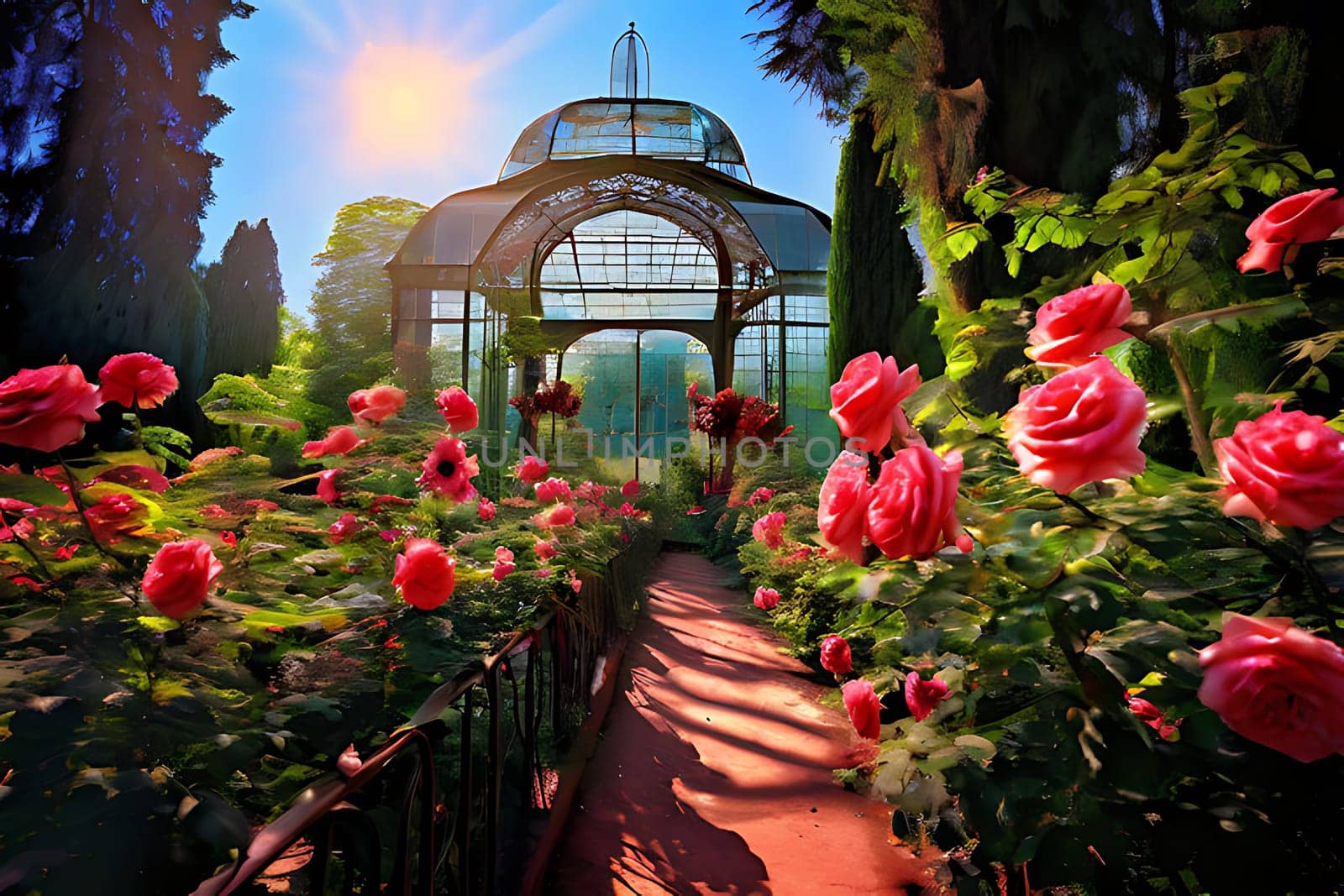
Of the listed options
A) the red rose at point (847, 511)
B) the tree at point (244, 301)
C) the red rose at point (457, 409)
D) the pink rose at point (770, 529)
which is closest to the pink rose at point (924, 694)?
the red rose at point (847, 511)

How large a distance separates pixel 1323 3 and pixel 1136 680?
72.2 inches

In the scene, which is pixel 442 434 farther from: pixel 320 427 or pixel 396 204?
pixel 396 204

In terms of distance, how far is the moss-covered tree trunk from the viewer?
4844mm

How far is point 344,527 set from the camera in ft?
4.92

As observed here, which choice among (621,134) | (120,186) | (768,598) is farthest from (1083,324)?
(621,134)

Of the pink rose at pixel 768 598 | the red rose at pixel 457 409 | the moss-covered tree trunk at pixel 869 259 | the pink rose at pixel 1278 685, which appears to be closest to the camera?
the pink rose at pixel 1278 685

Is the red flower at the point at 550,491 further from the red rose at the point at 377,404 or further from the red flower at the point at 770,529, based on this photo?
the red rose at the point at 377,404

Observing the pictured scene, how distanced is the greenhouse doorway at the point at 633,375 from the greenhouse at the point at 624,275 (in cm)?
3

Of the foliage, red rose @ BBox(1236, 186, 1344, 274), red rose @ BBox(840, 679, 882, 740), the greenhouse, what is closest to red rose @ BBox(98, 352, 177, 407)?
the foliage

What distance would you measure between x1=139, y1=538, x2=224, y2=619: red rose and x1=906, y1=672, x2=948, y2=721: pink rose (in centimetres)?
111

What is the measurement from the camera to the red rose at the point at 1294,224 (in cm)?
89

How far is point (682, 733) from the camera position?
3121 millimetres

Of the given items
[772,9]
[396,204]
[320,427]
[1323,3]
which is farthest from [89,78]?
[396,204]

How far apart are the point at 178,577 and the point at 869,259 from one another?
4.87m
